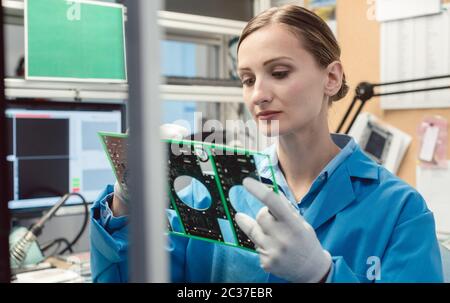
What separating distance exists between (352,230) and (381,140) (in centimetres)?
72

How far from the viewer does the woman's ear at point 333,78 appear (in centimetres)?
82

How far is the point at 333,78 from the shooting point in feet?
Answer: 2.72

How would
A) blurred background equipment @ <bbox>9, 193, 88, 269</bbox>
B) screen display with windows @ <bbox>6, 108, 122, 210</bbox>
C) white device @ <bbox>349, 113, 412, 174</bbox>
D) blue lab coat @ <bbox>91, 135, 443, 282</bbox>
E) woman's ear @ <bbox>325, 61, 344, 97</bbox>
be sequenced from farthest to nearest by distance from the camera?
white device @ <bbox>349, 113, 412, 174</bbox> → screen display with windows @ <bbox>6, 108, 122, 210</bbox> → blurred background equipment @ <bbox>9, 193, 88, 269</bbox> → woman's ear @ <bbox>325, 61, 344, 97</bbox> → blue lab coat @ <bbox>91, 135, 443, 282</bbox>

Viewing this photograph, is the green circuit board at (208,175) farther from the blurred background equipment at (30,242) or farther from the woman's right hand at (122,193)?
the blurred background equipment at (30,242)

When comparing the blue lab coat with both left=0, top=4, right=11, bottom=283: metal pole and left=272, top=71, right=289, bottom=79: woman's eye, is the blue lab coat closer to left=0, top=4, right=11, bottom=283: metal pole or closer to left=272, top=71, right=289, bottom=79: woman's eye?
left=272, top=71, right=289, bottom=79: woman's eye

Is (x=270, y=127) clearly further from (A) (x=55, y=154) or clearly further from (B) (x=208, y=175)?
(A) (x=55, y=154)

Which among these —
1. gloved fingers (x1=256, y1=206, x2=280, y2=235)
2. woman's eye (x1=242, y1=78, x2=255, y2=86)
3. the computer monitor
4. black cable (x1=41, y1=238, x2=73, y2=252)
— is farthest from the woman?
black cable (x1=41, y1=238, x2=73, y2=252)

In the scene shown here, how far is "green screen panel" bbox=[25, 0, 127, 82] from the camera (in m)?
1.15

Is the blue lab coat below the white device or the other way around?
below

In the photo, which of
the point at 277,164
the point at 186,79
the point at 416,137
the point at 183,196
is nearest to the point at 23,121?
the point at 186,79

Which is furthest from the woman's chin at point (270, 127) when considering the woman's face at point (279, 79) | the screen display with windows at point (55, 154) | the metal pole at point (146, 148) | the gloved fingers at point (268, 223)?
the screen display with windows at point (55, 154)

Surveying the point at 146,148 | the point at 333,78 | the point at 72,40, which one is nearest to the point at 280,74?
the point at 333,78

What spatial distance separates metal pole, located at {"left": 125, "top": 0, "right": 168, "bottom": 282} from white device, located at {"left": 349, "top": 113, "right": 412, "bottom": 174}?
3.81 ft

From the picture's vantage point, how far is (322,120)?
846 mm
